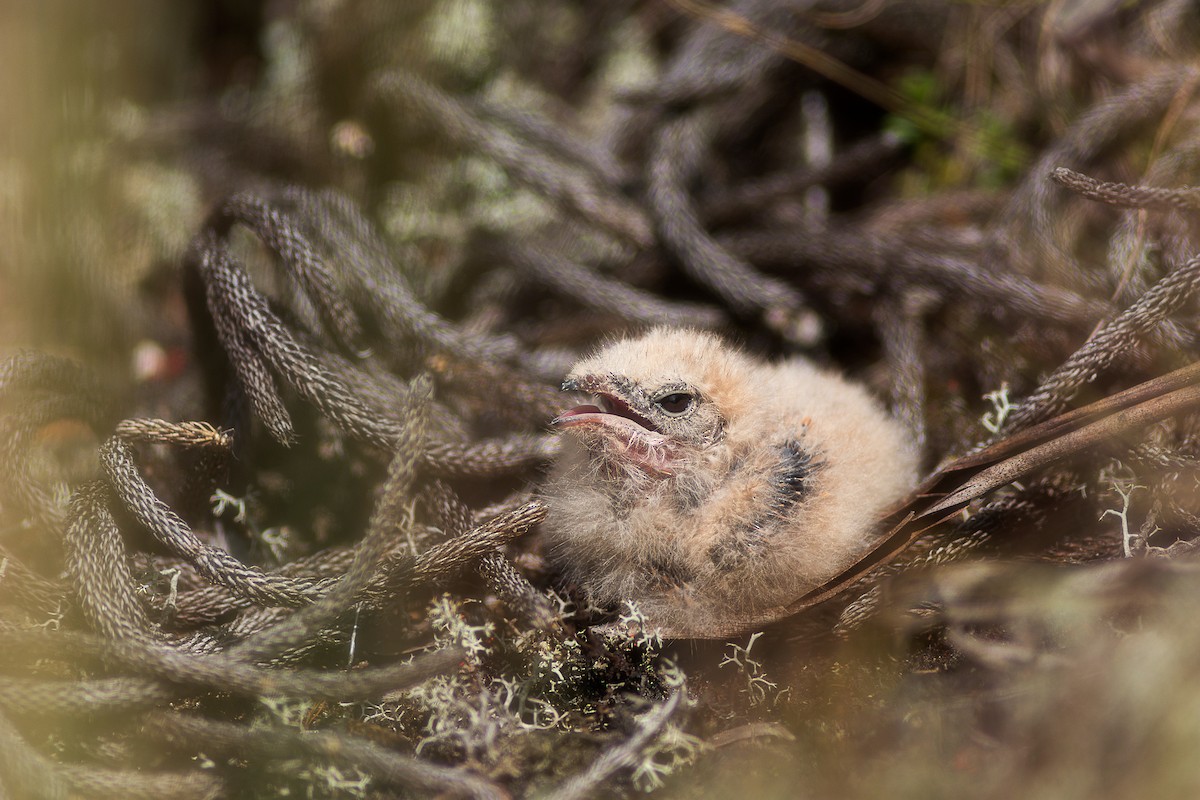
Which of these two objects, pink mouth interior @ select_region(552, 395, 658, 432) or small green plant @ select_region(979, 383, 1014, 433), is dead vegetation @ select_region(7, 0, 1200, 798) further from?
pink mouth interior @ select_region(552, 395, 658, 432)

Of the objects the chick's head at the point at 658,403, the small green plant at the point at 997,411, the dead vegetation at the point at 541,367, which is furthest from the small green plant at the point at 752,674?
the small green plant at the point at 997,411

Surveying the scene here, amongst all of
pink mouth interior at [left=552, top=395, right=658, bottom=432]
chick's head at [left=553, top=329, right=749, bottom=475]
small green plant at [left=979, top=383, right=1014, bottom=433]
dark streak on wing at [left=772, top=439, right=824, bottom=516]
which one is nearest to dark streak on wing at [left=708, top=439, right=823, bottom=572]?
dark streak on wing at [left=772, top=439, right=824, bottom=516]

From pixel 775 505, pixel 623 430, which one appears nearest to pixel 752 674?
pixel 775 505

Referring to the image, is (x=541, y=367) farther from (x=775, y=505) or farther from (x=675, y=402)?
(x=775, y=505)

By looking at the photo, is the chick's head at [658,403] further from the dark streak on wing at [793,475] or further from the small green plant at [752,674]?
the small green plant at [752,674]

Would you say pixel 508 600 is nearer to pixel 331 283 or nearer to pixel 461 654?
pixel 461 654

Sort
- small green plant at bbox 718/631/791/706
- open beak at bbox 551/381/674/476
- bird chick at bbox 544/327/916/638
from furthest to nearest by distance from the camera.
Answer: open beak at bbox 551/381/674/476 < bird chick at bbox 544/327/916/638 < small green plant at bbox 718/631/791/706

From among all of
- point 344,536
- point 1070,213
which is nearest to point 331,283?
point 344,536
